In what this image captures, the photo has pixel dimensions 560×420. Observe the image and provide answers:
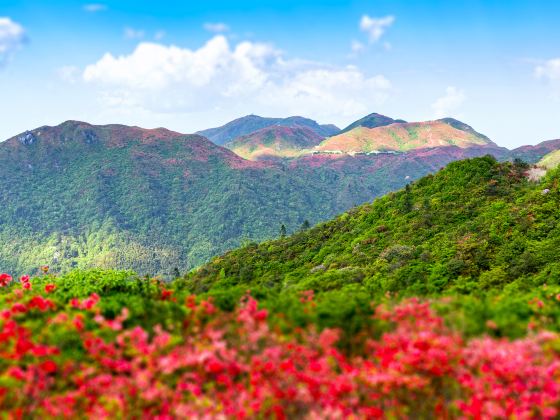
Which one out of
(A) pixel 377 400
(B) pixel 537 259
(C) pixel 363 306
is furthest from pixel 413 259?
(A) pixel 377 400

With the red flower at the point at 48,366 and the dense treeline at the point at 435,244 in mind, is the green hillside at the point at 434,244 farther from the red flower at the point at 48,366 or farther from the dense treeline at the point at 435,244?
the red flower at the point at 48,366

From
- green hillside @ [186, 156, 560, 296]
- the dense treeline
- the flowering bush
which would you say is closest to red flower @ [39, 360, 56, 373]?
the flowering bush

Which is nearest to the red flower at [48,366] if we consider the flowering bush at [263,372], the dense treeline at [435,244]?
the flowering bush at [263,372]

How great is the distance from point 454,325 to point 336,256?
5307 centimetres

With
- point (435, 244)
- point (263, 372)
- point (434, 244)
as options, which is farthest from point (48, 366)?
point (434, 244)

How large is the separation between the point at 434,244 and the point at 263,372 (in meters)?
47.5

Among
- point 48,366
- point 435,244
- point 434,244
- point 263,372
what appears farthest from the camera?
point 434,244

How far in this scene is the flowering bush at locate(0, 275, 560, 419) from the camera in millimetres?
9961

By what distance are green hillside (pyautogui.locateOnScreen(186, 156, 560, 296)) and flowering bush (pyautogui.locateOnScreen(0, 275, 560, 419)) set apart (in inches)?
639

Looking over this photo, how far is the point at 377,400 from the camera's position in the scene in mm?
10609

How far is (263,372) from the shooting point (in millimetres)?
10797

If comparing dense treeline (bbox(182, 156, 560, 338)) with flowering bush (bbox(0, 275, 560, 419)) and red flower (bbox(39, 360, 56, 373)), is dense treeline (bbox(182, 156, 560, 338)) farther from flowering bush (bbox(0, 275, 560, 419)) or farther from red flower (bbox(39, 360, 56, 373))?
red flower (bbox(39, 360, 56, 373))

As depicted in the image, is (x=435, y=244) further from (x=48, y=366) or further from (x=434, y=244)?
(x=48, y=366)

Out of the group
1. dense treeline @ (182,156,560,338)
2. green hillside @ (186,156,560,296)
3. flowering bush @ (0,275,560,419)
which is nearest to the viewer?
flowering bush @ (0,275,560,419)
